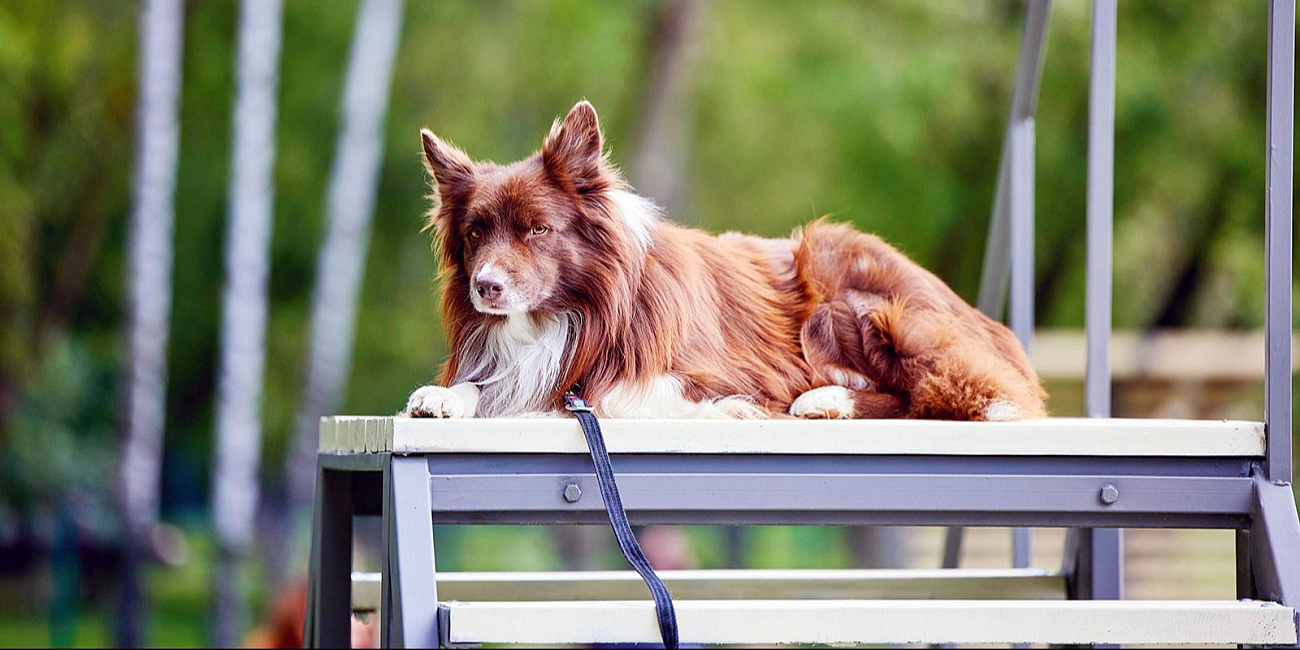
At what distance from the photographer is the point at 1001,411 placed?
10.5ft

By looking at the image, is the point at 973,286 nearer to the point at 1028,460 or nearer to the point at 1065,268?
the point at 1065,268

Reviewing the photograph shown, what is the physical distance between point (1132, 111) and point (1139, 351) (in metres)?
2.88

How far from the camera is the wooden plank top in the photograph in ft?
9.16

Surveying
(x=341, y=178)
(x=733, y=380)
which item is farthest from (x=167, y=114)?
(x=733, y=380)

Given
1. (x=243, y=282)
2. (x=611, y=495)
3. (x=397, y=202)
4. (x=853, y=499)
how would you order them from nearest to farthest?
1. (x=611, y=495)
2. (x=853, y=499)
3. (x=243, y=282)
4. (x=397, y=202)

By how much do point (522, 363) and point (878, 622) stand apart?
112 centimetres

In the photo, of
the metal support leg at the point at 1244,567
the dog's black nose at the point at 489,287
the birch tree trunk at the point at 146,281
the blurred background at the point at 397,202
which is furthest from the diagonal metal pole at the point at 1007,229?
the birch tree trunk at the point at 146,281

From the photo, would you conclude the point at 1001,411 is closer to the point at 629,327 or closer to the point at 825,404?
the point at 825,404

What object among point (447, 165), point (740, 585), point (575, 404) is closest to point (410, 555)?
point (575, 404)

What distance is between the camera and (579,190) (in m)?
3.35

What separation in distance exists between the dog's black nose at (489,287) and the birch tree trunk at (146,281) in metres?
8.52

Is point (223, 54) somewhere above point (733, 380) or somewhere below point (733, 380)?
above

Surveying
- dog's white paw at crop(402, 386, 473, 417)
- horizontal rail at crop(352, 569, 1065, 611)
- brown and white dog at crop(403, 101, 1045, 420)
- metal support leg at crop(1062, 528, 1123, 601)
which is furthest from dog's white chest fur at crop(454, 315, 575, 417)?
metal support leg at crop(1062, 528, 1123, 601)

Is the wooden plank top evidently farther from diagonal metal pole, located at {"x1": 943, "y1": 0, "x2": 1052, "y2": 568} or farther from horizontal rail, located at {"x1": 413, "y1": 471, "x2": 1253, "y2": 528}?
diagonal metal pole, located at {"x1": 943, "y1": 0, "x2": 1052, "y2": 568}
